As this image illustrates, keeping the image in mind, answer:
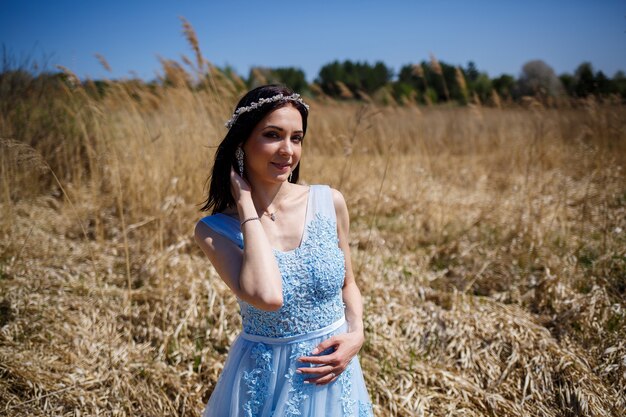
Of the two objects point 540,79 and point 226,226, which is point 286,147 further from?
point 540,79

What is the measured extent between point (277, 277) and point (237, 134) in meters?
0.57

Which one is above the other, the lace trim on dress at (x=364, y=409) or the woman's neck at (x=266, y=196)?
the woman's neck at (x=266, y=196)

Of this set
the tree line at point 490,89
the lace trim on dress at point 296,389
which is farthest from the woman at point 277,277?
the tree line at point 490,89

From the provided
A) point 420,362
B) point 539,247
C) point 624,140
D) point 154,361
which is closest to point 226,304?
point 154,361

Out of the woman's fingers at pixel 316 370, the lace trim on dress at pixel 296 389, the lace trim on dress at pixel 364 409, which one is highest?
the woman's fingers at pixel 316 370

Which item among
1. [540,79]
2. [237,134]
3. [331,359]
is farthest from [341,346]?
[540,79]

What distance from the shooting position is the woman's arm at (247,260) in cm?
126

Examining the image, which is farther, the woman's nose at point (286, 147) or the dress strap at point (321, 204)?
the dress strap at point (321, 204)

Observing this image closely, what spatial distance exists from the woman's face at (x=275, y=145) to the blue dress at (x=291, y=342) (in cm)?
22

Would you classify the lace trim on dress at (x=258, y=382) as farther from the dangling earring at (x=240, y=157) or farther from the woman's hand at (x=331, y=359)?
the dangling earring at (x=240, y=157)

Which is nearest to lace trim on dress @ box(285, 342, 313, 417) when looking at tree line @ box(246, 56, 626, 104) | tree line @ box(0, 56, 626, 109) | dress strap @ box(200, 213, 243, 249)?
dress strap @ box(200, 213, 243, 249)

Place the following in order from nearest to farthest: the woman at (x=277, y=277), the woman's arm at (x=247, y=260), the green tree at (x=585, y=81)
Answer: the woman's arm at (x=247, y=260) < the woman at (x=277, y=277) < the green tree at (x=585, y=81)

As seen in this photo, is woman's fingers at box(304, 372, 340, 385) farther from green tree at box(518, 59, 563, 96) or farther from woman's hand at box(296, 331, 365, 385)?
green tree at box(518, 59, 563, 96)

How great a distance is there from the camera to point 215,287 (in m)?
3.10
